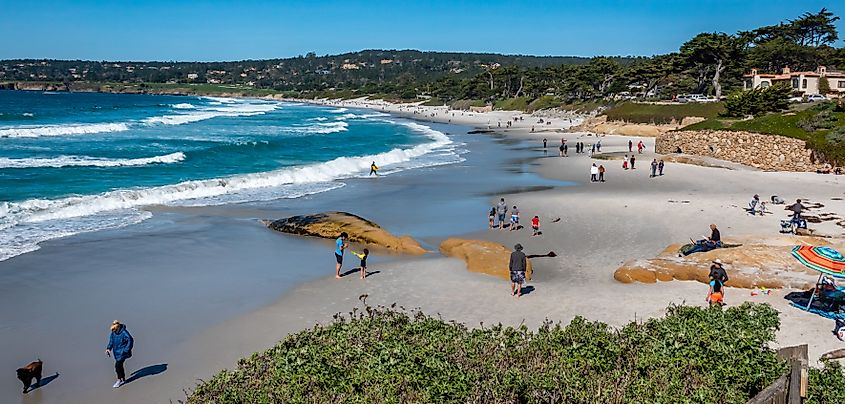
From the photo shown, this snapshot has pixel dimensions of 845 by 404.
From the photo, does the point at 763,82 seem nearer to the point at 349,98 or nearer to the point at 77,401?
the point at 77,401

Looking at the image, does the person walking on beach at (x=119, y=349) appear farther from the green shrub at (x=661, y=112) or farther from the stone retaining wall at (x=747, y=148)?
the green shrub at (x=661, y=112)

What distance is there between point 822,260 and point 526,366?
7873 mm

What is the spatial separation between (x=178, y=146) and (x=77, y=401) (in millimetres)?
45212

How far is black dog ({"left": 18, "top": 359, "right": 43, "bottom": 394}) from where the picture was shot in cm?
1002

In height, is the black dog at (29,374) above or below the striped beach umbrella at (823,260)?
below

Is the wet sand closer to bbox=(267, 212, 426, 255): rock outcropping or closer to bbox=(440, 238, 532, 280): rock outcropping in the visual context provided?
bbox=(267, 212, 426, 255): rock outcropping

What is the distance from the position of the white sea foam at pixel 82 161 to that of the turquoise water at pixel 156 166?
0.19 ft

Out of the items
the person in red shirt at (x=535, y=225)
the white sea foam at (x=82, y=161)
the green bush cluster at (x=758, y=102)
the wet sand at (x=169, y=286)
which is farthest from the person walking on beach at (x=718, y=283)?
the green bush cluster at (x=758, y=102)

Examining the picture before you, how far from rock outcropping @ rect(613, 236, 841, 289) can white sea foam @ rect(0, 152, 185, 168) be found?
33.0 meters

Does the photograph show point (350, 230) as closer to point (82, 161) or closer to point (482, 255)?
point (482, 255)

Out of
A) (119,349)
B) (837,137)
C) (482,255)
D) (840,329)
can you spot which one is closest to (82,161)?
(482,255)

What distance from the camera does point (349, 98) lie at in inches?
7677

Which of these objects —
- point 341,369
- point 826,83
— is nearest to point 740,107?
point 826,83

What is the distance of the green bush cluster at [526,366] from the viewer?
693 cm
